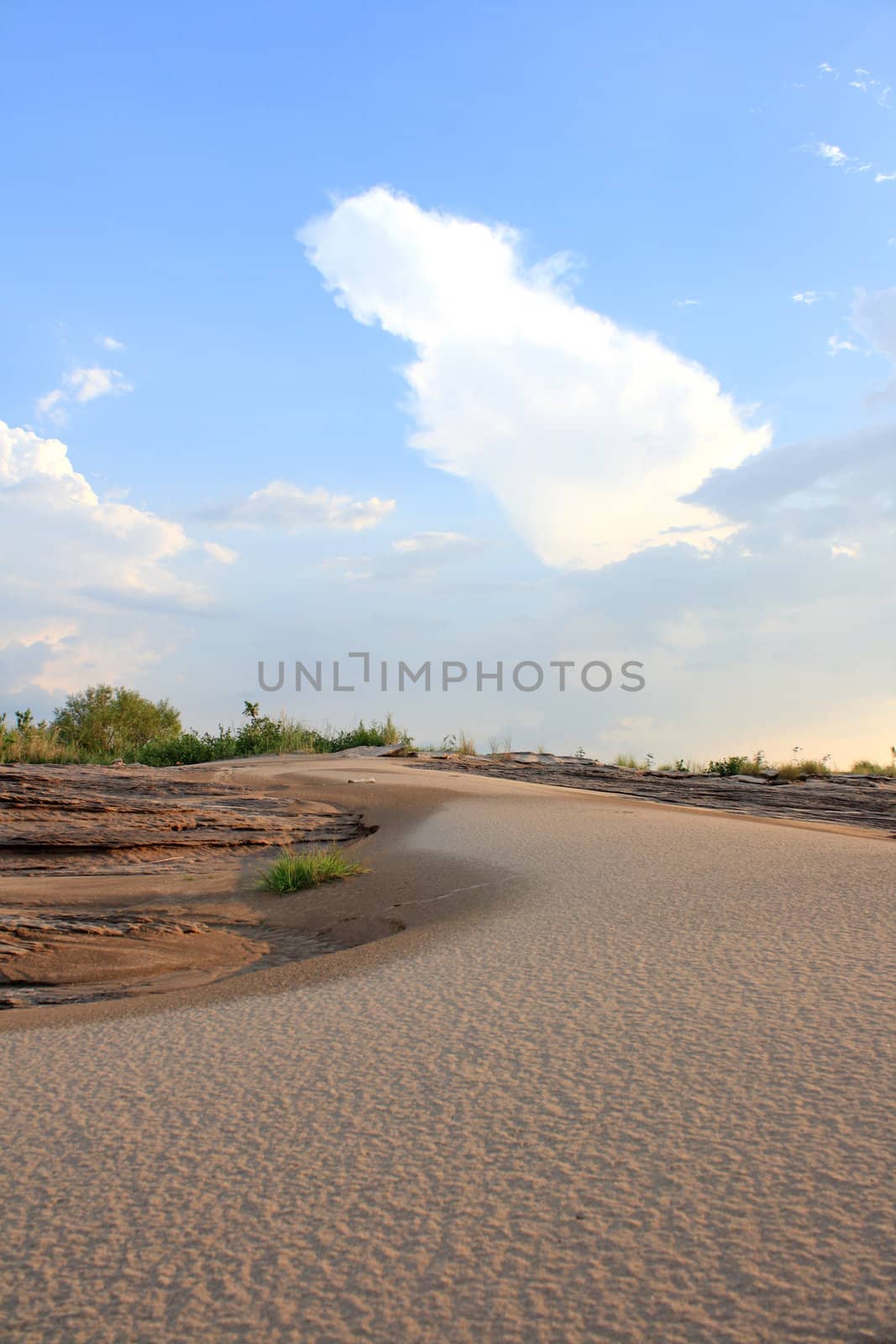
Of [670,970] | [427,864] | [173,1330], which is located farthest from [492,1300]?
[427,864]

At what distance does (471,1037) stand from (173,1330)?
1019mm

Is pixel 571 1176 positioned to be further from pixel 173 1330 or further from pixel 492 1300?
pixel 173 1330

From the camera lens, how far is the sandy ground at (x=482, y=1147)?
1.25 m

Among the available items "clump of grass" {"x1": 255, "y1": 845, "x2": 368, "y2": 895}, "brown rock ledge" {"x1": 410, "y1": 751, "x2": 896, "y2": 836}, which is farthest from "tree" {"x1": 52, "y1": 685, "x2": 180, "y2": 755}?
"clump of grass" {"x1": 255, "y1": 845, "x2": 368, "y2": 895}

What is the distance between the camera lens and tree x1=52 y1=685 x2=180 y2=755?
19000 mm

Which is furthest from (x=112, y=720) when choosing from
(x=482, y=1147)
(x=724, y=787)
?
(x=482, y=1147)

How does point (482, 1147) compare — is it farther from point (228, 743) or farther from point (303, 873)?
point (228, 743)

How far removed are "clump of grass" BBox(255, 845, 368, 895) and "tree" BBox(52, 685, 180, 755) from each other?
14840 mm

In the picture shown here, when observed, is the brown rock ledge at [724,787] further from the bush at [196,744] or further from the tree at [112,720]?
the tree at [112,720]

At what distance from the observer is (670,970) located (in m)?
2.60

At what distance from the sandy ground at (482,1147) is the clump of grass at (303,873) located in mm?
1528

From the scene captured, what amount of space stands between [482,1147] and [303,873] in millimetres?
3194

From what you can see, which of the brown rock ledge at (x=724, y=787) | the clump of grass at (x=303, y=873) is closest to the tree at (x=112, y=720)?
the brown rock ledge at (x=724, y=787)

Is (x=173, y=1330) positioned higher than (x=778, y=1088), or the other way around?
(x=778, y=1088)
